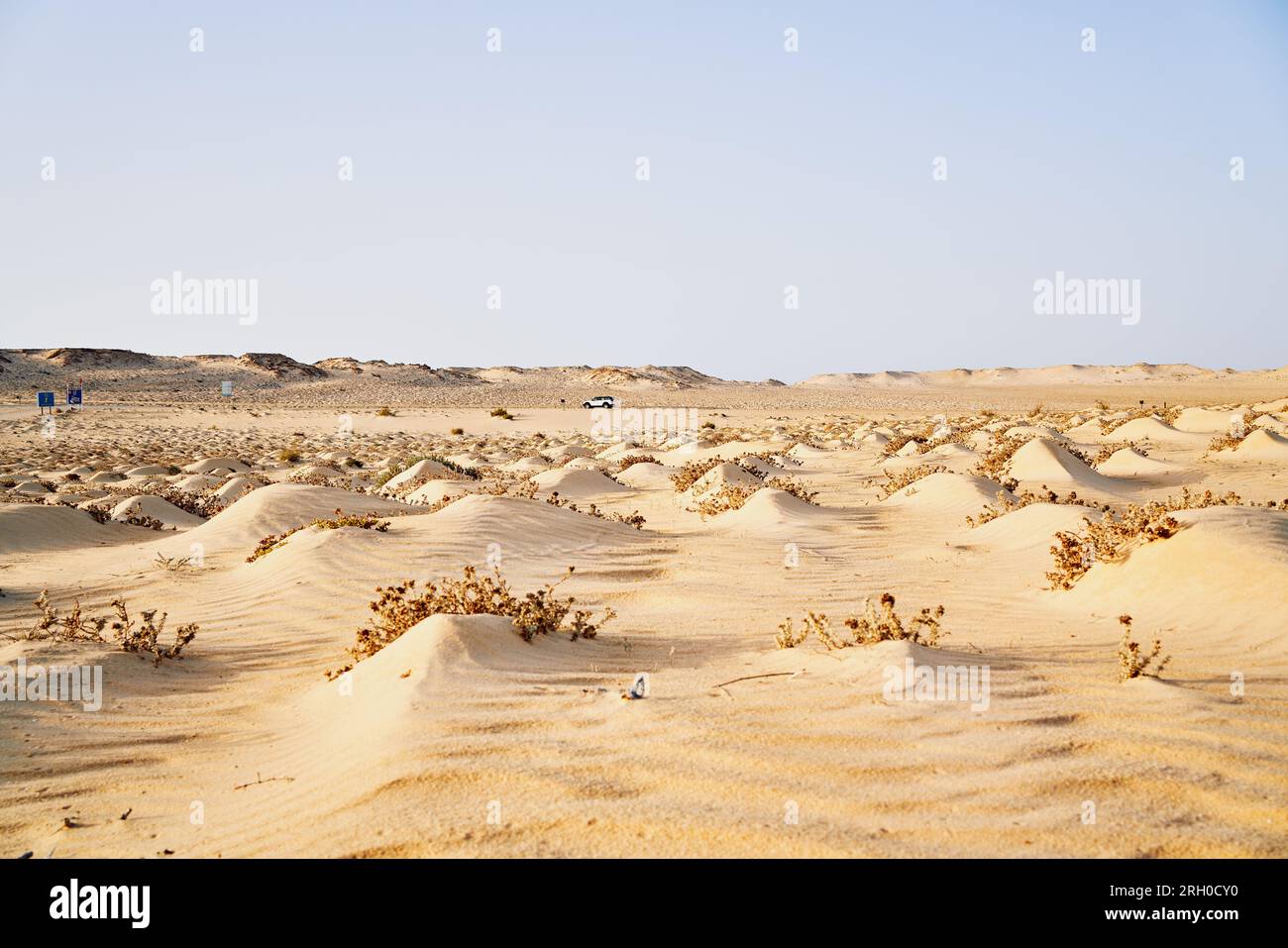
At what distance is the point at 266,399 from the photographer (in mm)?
51719

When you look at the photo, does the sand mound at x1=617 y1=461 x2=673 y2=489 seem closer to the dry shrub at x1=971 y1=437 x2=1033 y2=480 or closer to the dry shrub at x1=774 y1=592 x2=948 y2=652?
the dry shrub at x1=971 y1=437 x2=1033 y2=480

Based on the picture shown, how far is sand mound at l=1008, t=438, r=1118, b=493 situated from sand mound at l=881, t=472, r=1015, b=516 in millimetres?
1659

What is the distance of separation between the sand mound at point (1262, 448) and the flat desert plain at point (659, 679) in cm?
283

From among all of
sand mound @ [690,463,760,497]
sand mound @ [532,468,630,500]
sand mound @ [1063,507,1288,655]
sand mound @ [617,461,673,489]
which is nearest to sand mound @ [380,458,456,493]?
sand mound @ [532,468,630,500]

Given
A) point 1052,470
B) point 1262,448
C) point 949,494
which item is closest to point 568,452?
point 1052,470

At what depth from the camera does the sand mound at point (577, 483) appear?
13797 mm

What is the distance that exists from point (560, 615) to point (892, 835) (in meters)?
2.69

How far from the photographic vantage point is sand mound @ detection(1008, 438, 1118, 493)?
12281 mm

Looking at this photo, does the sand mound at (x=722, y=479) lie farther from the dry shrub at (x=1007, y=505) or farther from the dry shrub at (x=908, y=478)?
the dry shrub at (x=1007, y=505)

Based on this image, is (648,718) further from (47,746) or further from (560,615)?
(47,746)

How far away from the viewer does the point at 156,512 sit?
11523 millimetres
